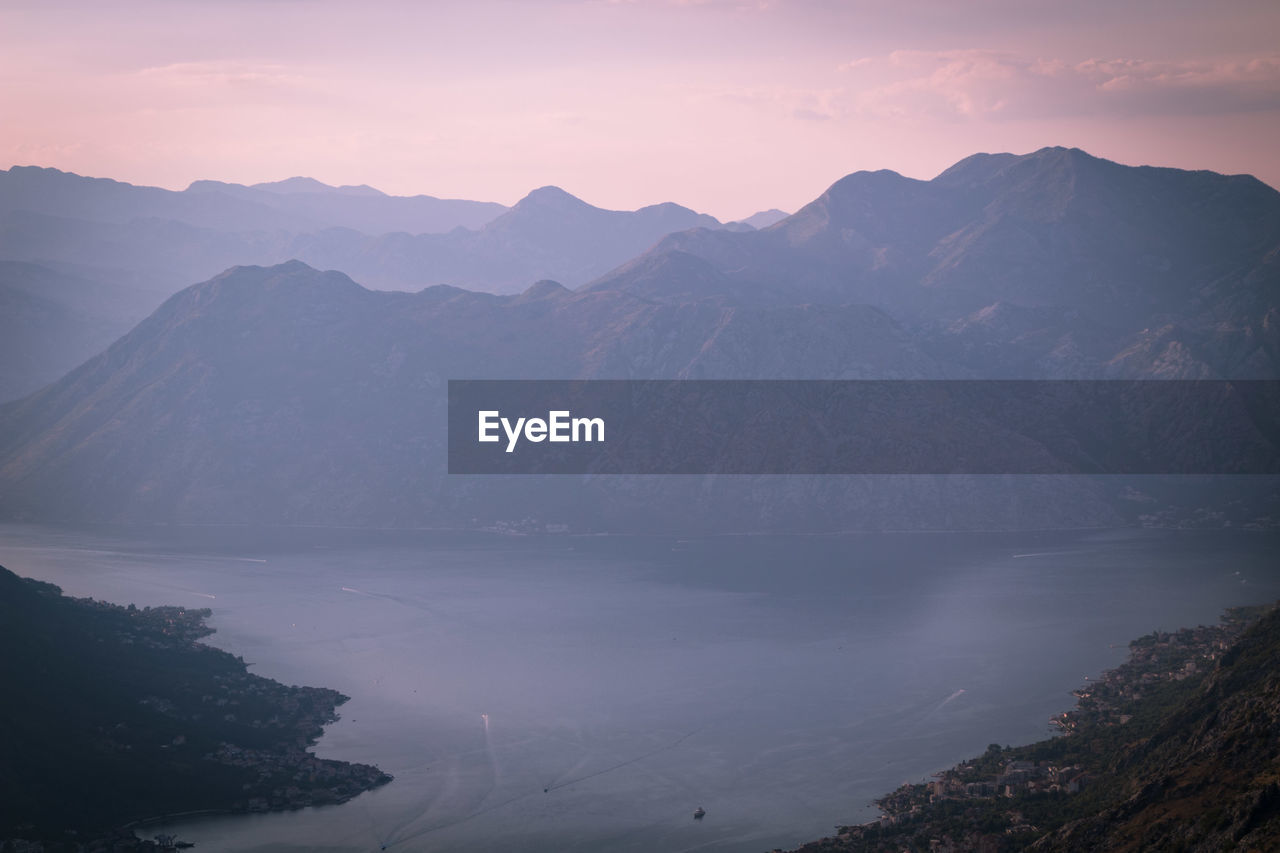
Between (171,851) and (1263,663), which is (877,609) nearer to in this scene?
(1263,663)

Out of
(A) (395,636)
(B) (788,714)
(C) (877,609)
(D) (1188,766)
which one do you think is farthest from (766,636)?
(D) (1188,766)

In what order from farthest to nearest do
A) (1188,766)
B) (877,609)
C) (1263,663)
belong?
(877,609) → (1263,663) → (1188,766)

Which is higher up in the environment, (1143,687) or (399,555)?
(399,555)

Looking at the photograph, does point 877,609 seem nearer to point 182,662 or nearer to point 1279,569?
point 1279,569

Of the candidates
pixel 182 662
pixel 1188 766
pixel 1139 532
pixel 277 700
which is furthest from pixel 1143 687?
pixel 1139 532

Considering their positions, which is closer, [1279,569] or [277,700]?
[277,700]

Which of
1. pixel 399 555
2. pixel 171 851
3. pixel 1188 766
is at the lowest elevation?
pixel 171 851

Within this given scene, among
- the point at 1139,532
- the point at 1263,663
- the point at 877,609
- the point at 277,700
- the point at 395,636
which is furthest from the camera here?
the point at 1139,532
